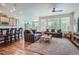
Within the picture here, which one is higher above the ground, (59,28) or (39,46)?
(59,28)

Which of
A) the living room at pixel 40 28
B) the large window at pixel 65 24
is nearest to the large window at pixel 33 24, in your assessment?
the living room at pixel 40 28

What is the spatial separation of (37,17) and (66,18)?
63 centimetres

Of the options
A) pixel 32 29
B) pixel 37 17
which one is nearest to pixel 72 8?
pixel 37 17

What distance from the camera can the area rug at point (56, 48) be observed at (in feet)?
10.0

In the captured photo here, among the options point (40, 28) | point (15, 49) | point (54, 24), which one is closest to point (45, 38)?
point (40, 28)

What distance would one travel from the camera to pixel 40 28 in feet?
10.3

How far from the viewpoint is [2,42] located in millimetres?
3092

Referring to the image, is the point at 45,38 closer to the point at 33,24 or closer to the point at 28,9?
the point at 33,24

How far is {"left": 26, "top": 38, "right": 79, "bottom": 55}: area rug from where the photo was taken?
305cm

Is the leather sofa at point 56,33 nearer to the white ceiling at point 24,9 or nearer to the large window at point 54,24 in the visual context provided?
the large window at point 54,24

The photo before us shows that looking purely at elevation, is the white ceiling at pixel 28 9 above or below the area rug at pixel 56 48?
above

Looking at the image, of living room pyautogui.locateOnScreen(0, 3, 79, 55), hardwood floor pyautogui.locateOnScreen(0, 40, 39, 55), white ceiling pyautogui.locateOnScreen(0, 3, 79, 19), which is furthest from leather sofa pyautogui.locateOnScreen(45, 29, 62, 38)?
hardwood floor pyautogui.locateOnScreen(0, 40, 39, 55)

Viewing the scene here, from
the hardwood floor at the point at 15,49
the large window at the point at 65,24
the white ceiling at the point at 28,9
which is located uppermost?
the white ceiling at the point at 28,9
